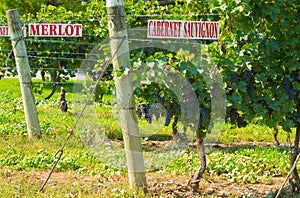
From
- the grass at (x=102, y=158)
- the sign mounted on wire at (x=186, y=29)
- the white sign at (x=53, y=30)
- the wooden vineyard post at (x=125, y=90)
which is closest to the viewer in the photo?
the wooden vineyard post at (x=125, y=90)

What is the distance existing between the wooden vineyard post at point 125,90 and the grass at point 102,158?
0.64 ft

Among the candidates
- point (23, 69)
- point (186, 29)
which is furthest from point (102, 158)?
point (23, 69)

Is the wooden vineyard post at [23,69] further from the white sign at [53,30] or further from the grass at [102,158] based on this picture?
the white sign at [53,30]

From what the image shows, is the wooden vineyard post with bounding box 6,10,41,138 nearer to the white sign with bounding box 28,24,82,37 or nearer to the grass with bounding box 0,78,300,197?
the grass with bounding box 0,78,300,197

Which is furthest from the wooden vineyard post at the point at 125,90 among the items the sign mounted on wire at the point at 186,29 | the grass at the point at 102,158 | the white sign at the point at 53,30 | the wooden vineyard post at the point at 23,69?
the white sign at the point at 53,30

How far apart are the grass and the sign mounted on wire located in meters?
0.97

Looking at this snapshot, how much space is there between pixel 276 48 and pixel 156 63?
3.15ft

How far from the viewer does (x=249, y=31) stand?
4.45 meters

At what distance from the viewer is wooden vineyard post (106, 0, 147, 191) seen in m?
4.53

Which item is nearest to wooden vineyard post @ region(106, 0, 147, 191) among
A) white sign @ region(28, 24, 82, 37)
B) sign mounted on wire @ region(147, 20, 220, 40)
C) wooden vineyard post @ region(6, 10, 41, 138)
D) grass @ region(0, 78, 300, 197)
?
grass @ region(0, 78, 300, 197)

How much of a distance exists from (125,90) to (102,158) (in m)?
1.68

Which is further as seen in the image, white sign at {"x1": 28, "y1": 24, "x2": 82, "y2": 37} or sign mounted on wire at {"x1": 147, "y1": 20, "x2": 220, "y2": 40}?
white sign at {"x1": 28, "y1": 24, "x2": 82, "y2": 37}

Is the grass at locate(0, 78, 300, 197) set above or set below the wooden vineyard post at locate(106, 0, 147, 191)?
below

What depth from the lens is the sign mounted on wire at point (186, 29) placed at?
5715 millimetres
